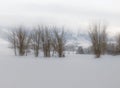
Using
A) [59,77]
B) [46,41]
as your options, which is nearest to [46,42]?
[46,41]

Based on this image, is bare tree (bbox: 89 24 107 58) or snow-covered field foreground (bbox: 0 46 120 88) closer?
snow-covered field foreground (bbox: 0 46 120 88)

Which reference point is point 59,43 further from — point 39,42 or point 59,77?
point 59,77

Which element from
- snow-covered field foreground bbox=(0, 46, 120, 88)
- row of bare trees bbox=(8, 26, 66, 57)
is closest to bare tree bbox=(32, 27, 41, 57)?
row of bare trees bbox=(8, 26, 66, 57)

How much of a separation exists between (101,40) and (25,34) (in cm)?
1147

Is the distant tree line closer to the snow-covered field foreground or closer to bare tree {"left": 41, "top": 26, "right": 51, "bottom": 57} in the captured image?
bare tree {"left": 41, "top": 26, "right": 51, "bottom": 57}

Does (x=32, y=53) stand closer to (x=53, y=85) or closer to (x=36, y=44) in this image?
(x=36, y=44)

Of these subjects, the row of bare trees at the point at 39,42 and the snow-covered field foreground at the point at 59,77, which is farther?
the row of bare trees at the point at 39,42

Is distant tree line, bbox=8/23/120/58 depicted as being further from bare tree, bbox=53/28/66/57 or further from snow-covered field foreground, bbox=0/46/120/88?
snow-covered field foreground, bbox=0/46/120/88

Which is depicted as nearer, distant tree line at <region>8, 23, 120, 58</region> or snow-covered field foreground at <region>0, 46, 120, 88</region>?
snow-covered field foreground at <region>0, 46, 120, 88</region>

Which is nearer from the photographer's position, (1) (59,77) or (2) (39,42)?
(1) (59,77)

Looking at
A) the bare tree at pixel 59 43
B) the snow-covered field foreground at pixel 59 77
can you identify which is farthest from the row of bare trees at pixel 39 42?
the snow-covered field foreground at pixel 59 77

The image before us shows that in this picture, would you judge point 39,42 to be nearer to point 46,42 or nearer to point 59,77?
point 46,42

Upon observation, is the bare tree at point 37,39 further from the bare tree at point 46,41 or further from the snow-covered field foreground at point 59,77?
the snow-covered field foreground at point 59,77

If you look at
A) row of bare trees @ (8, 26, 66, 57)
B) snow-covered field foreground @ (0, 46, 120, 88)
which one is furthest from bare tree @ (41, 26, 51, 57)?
snow-covered field foreground @ (0, 46, 120, 88)
